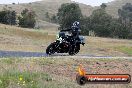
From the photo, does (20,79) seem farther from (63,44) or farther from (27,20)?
(27,20)

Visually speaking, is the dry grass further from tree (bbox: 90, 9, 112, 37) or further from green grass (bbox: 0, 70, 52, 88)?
tree (bbox: 90, 9, 112, 37)

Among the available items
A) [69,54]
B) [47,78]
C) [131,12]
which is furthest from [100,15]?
[47,78]

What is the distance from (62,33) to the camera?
23.3m

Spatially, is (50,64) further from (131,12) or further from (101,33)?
(131,12)

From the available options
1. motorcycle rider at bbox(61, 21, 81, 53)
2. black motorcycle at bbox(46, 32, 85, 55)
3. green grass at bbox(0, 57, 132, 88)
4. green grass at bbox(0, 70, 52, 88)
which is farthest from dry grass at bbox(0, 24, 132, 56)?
green grass at bbox(0, 70, 52, 88)

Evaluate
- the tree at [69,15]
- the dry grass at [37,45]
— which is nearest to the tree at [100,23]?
the tree at [69,15]

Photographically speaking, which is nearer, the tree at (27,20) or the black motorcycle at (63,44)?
the black motorcycle at (63,44)

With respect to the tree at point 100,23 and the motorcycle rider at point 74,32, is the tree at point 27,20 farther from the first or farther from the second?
the motorcycle rider at point 74,32

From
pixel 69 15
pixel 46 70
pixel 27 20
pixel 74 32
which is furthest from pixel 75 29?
pixel 27 20

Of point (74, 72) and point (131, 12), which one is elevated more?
point (74, 72)

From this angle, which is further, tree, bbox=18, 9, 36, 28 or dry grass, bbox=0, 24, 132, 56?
tree, bbox=18, 9, 36, 28

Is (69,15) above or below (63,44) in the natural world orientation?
below

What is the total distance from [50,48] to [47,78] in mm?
6726

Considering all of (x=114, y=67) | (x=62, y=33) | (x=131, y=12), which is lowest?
(x=131, y=12)
